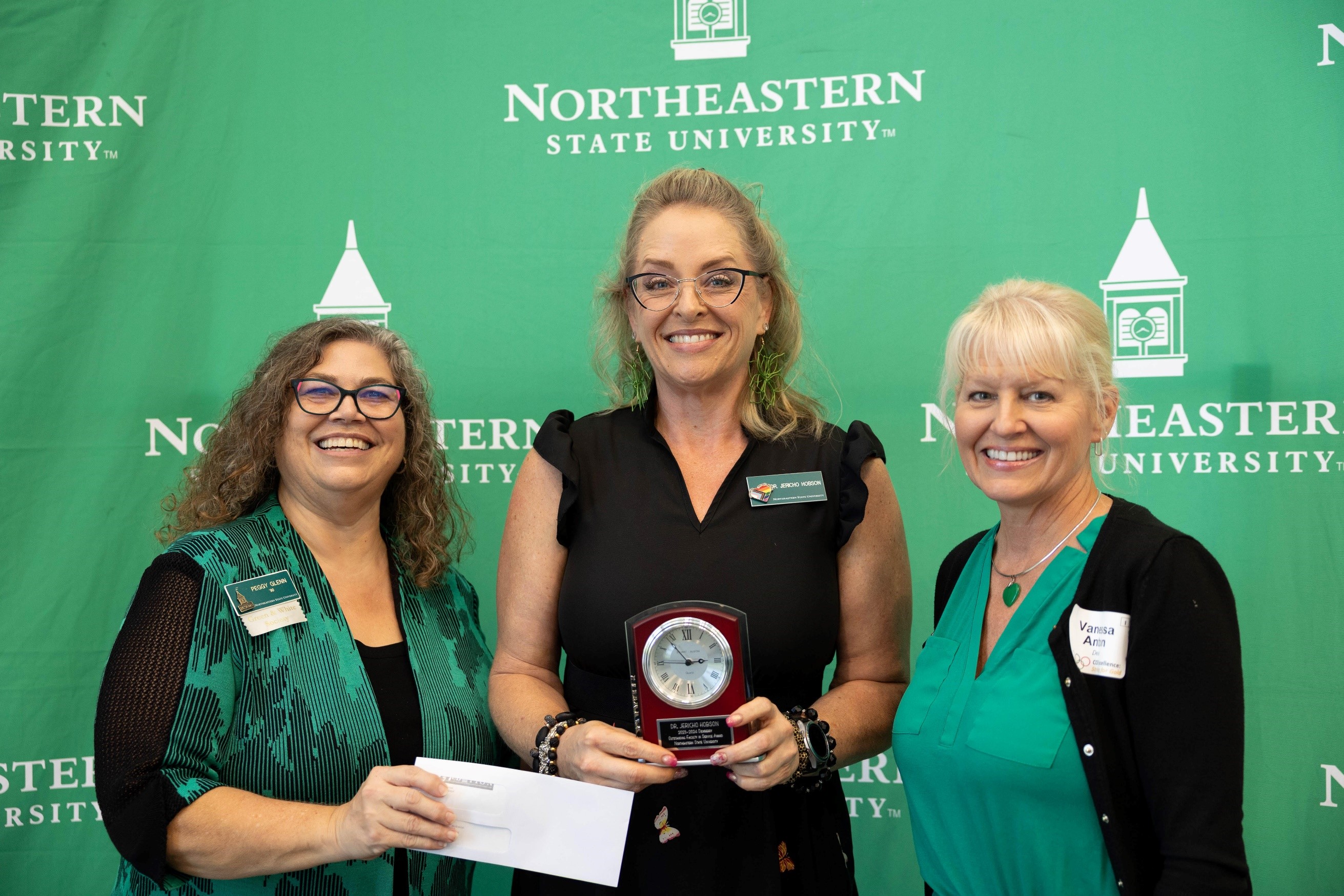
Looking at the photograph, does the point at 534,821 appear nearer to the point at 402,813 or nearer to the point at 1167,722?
the point at 402,813

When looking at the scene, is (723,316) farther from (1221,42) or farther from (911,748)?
(1221,42)

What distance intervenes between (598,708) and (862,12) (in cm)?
216

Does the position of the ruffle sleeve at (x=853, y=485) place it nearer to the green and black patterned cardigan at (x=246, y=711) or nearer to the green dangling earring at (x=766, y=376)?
the green dangling earring at (x=766, y=376)

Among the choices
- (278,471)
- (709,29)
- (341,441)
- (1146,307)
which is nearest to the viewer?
(341,441)

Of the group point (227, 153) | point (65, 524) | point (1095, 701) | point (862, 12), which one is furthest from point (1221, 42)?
point (65, 524)

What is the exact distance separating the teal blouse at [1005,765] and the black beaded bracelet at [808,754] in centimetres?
12

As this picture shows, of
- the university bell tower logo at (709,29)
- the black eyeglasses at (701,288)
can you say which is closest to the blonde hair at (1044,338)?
the black eyeglasses at (701,288)

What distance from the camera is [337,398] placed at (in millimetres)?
2055

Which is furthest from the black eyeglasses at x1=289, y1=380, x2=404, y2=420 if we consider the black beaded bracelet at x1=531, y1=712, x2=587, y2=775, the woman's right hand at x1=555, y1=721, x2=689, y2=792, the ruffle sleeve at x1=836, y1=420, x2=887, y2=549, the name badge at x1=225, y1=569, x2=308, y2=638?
the ruffle sleeve at x1=836, y1=420, x2=887, y2=549

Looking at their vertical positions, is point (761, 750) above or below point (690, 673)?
below

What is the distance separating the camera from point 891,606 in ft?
6.38

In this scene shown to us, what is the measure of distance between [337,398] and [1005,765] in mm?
1512

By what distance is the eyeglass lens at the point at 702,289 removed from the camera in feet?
6.26

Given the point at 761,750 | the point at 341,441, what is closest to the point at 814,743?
the point at 761,750
